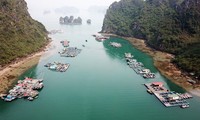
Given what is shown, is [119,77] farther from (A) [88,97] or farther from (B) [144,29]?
(B) [144,29]

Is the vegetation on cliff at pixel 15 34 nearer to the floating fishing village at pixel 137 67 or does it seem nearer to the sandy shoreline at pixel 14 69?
the sandy shoreline at pixel 14 69

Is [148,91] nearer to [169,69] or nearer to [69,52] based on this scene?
Result: [169,69]

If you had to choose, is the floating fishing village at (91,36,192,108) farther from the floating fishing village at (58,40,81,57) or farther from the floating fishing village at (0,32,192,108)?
the floating fishing village at (58,40,81,57)

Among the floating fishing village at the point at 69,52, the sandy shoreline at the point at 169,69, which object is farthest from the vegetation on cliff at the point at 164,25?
the floating fishing village at the point at 69,52

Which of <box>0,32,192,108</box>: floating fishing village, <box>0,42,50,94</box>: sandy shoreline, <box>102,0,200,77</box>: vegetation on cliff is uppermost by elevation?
<box>102,0,200,77</box>: vegetation on cliff

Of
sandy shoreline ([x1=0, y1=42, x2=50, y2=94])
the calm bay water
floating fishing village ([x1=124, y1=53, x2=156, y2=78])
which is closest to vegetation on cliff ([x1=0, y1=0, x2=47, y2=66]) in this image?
sandy shoreline ([x1=0, y1=42, x2=50, y2=94])

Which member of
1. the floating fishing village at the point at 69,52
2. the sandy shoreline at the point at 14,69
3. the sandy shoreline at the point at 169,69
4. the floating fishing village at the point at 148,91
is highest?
the sandy shoreline at the point at 169,69

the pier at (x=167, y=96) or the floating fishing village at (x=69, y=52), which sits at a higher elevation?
the pier at (x=167, y=96)

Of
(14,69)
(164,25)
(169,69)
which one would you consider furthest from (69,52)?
(164,25)
